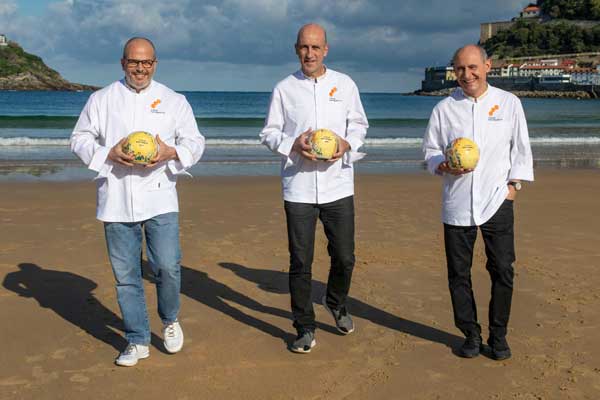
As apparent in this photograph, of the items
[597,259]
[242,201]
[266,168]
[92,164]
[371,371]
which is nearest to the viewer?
[92,164]

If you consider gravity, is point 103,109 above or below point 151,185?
above

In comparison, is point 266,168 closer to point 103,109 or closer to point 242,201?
point 242,201

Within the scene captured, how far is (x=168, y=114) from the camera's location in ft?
13.7

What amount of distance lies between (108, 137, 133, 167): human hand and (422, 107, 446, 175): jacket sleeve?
1.96 meters

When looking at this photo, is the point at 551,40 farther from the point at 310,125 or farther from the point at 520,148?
the point at 310,125

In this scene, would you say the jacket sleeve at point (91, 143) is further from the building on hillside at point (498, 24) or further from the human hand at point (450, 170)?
the building on hillside at point (498, 24)

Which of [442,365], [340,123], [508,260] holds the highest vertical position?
[340,123]

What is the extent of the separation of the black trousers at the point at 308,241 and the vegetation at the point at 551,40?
15479 centimetres

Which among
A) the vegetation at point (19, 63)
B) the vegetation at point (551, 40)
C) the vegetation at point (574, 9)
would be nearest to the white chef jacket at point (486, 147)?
the vegetation at point (19, 63)

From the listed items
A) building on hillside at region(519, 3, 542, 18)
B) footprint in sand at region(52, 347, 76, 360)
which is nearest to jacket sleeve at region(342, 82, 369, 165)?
footprint in sand at region(52, 347, 76, 360)

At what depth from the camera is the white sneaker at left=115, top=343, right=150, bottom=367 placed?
4.33 metres

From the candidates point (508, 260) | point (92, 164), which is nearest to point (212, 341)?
point (92, 164)

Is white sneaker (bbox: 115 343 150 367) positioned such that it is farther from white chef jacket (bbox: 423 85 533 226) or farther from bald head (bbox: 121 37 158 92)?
white chef jacket (bbox: 423 85 533 226)

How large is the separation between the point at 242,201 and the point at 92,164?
6.84 meters
